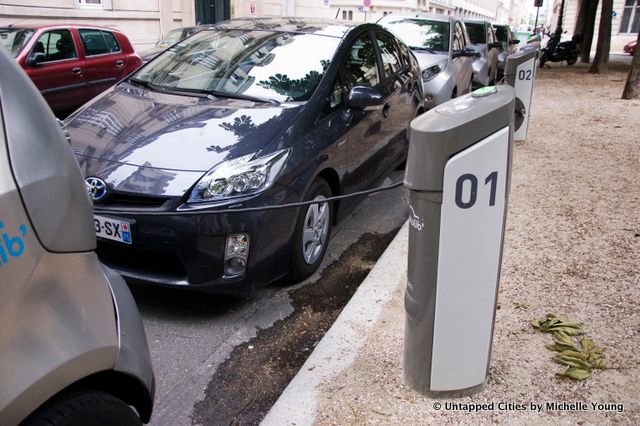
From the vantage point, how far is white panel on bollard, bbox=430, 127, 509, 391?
85.6 inches

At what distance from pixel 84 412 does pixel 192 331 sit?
1790mm

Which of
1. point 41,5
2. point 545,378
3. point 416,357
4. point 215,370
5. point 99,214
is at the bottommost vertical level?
point 215,370

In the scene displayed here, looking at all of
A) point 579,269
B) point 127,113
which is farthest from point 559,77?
point 127,113

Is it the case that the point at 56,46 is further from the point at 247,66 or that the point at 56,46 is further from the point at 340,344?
the point at 340,344

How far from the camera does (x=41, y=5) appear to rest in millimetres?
A: 15438

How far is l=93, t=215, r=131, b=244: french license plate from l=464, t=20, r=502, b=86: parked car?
394 inches

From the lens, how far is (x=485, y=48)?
13.1 meters

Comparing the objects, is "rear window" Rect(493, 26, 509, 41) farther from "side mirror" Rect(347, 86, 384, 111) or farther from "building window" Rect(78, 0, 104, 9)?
"side mirror" Rect(347, 86, 384, 111)

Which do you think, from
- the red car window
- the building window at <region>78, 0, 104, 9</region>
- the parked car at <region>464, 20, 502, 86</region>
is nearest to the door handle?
the red car window

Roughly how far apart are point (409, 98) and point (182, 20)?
17.0 m

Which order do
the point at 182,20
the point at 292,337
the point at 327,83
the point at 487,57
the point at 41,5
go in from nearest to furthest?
the point at 292,337 < the point at 327,83 < the point at 487,57 < the point at 41,5 < the point at 182,20

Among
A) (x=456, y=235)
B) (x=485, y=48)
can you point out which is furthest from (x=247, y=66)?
(x=485, y=48)

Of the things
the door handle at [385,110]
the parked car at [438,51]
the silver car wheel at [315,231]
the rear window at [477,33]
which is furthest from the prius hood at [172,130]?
the rear window at [477,33]

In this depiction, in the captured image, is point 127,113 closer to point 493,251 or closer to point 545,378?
point 493,251
